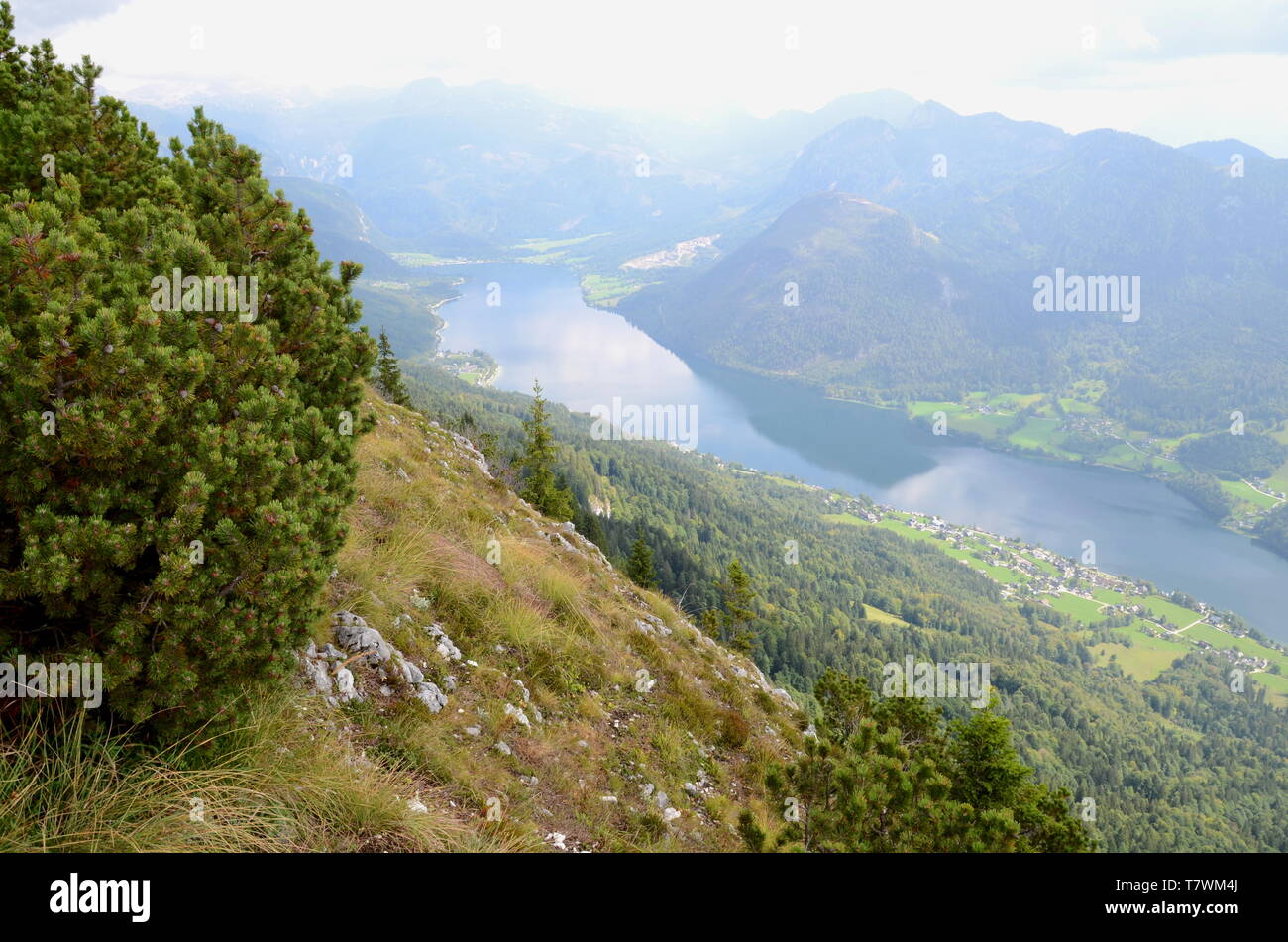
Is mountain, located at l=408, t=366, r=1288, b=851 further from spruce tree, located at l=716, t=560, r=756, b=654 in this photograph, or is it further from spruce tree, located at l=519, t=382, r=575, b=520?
spruce tree, located at l=716, t=560, r=756, b=654

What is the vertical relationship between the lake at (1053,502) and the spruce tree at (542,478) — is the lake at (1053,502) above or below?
below

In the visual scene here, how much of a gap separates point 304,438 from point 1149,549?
600 feet

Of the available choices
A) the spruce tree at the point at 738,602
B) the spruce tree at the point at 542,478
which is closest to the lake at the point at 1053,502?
the spruce tree at the point at 738,602

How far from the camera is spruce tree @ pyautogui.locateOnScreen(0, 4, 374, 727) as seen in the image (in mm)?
3342

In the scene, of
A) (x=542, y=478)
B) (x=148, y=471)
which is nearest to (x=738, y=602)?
(x=542, y=478)

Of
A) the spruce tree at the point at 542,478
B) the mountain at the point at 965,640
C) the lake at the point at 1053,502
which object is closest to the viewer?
the spruce tree at the point at 542,478

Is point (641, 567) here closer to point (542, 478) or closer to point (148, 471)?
point (542, 478)

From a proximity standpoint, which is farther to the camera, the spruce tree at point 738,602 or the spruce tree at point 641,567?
the spruce tree at point 641,567

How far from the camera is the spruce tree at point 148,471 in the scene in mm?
3342

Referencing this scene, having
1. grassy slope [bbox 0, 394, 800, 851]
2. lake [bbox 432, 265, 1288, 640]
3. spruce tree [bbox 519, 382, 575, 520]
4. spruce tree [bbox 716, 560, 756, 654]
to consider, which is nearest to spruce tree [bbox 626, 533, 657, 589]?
spruce tree [bbox 716, 560, 756, 654]

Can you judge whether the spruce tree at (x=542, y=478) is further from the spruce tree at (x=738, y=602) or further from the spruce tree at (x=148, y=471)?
the spruce tree at (x=148, y=471)

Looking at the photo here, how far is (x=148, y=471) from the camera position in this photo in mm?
3703
